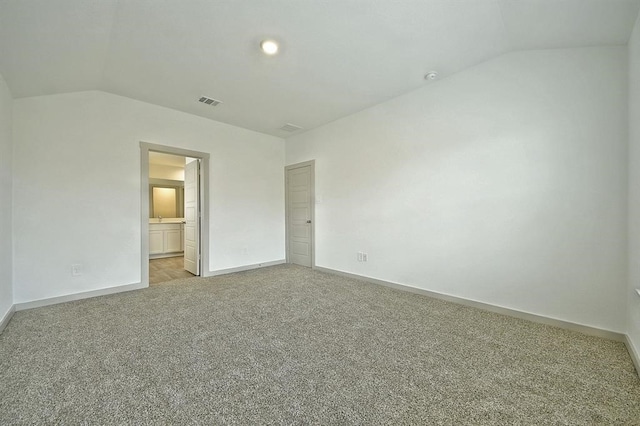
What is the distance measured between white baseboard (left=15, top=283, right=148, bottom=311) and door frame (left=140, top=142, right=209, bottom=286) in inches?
6.1

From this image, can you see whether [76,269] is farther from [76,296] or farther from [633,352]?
[633,352]

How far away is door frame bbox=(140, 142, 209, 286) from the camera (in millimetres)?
3629

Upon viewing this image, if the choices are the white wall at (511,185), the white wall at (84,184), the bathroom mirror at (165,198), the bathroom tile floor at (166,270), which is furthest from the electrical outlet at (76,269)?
the bathroom mirror at (165,198)

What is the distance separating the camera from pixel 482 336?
2189 millimetres

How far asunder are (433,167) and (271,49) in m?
2.33

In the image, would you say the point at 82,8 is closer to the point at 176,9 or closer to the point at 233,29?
the point at 176,9

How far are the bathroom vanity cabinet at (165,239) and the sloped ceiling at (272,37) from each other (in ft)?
12.6

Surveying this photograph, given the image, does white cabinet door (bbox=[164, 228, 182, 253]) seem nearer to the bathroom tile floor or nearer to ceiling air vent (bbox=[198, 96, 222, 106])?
the bathroom tile floor

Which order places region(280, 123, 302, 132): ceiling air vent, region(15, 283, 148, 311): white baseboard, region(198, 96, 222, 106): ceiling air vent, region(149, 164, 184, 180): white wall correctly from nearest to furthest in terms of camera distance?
region(15, 283, 148, 311): white baseboard < region(198, 96, 222, 106): ceiling air vent < region(280, 123, 302, 132): ceiling air vent < region(149, 164, 184, 180): white wall

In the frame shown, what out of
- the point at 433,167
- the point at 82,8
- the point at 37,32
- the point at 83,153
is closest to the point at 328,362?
the point at 433,167

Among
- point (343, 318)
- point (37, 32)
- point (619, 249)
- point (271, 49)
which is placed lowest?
point (343, 318)

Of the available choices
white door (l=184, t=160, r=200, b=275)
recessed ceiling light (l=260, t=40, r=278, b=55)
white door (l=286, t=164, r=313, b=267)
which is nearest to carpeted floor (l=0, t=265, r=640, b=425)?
white door (l=184, t=160, r=200, b=275)

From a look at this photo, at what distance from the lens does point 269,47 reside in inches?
96.5

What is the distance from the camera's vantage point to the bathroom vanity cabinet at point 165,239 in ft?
20.1
